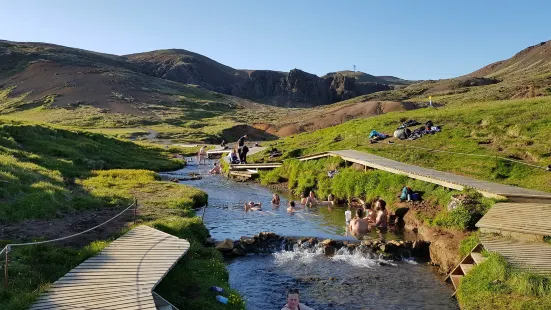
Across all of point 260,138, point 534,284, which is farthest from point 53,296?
point 260,138

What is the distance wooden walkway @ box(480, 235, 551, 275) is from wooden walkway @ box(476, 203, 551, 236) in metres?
0.49

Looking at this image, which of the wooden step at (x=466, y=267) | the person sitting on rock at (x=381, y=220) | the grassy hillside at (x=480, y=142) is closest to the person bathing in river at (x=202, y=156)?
the grassy hillside at (x=480, y=142)

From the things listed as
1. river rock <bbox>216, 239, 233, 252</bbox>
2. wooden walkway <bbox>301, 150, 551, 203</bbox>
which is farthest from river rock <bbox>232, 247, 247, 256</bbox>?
wooden walkway <bbox>301, 150, 551, 203</bbox>

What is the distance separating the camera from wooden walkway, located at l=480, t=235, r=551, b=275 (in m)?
15.5

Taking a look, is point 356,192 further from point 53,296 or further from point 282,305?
point 53,296

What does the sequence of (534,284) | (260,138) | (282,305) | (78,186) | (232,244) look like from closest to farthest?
(534,284), (282,305), (232,244), (78,186), (260,138)

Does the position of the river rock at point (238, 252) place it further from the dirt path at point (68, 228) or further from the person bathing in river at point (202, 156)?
the person bathing in river at point (202, 156)

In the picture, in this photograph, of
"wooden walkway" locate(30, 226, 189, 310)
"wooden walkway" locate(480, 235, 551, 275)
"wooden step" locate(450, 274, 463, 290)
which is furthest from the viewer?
"wooden step" locate(450, 274, 463, 290)

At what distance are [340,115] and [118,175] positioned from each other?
48.7m

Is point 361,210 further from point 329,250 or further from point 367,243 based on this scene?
point 329,250

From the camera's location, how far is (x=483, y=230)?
1944 centimetres

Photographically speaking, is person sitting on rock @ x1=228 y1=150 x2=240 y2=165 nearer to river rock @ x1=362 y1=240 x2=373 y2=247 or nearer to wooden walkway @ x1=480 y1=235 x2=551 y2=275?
river rock @ x1=362 y1=240 x2=373 y2=247

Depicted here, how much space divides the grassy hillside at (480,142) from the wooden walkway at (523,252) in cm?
950

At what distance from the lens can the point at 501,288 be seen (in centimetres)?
1503
